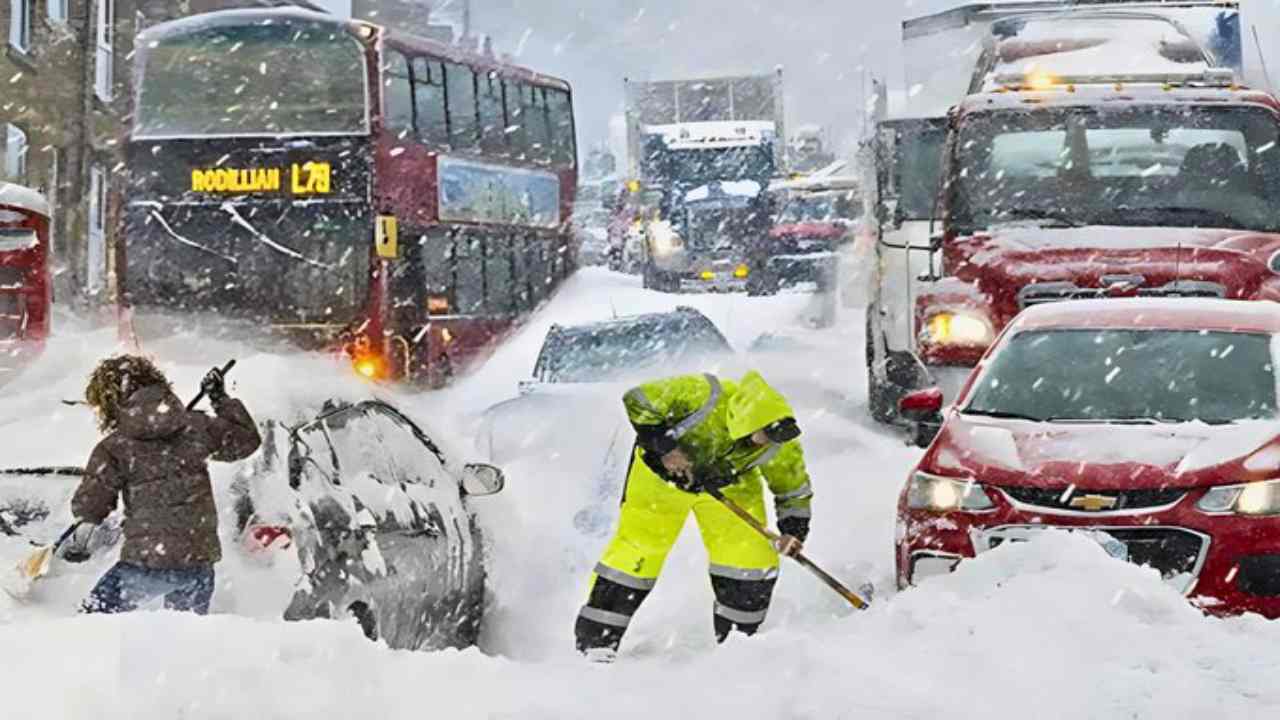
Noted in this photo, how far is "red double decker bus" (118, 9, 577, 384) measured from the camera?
1639 centimetres

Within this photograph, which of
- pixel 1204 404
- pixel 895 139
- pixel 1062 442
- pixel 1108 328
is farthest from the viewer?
pixel 895 139

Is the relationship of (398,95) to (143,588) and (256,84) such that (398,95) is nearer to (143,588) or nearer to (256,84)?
(256,84)

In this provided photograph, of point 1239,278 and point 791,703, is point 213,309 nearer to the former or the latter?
point 1239,278

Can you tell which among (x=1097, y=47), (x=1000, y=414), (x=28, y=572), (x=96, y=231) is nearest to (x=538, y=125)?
(x=1097, y=47)

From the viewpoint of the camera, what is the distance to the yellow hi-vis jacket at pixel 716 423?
6.54 metres

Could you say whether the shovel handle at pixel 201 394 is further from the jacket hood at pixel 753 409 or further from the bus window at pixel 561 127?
the bus window at pixel 561 127

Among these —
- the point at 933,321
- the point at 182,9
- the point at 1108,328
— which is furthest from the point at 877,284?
the point at 182,9

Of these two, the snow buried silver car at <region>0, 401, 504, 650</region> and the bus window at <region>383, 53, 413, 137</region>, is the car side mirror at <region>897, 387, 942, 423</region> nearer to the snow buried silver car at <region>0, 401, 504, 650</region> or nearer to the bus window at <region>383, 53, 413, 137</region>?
the snow buried silver car at <region>0, 401, 504, 650</region>

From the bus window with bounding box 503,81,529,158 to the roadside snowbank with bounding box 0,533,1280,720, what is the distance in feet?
47.1

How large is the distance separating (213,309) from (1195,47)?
9.36 m

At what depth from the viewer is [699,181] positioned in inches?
1158

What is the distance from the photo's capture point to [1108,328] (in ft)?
26.6

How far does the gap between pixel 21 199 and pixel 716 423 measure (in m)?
11.6

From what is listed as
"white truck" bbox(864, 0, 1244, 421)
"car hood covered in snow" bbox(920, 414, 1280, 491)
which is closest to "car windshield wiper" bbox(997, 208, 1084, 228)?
"white truck" bbox(864, 0, 1244, 421)
